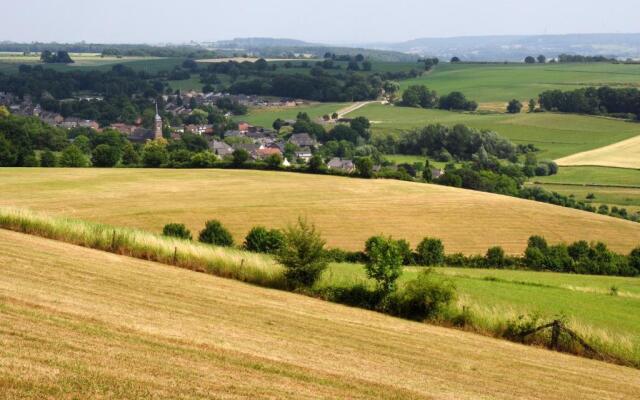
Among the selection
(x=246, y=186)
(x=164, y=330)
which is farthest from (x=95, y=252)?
(x=246, y=186)

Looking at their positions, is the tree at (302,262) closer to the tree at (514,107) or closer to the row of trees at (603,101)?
the row of trees at (603,101)

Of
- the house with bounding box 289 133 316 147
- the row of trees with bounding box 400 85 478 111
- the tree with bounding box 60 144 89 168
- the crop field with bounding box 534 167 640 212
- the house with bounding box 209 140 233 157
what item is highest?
the tree with bounding box 60 144 89 168

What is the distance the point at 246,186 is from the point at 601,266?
84.9 ft

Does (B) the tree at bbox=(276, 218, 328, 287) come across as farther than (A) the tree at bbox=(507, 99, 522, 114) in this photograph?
No

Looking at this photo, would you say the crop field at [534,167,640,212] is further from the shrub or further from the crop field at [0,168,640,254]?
the shrub

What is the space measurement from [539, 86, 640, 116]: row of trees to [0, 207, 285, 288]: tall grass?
11277 centimetres

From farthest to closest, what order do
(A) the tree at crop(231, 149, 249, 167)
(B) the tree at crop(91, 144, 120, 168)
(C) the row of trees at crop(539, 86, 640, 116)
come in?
(C) the row of trees at crop(539, 86, 640, 116) → (B) the tree at crop(91, 144, 120, 168) → (A) the tree at crop(231, 149, 249, 167)

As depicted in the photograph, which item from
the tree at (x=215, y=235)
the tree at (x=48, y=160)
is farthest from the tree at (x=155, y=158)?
the tree at (x=215, y=235)

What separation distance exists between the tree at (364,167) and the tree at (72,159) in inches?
1022

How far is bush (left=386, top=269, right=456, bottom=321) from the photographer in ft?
69.6

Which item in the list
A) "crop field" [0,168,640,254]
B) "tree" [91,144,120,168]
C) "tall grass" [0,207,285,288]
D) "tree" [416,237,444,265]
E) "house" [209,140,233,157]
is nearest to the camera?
"tall grass" [0,207,285,288]

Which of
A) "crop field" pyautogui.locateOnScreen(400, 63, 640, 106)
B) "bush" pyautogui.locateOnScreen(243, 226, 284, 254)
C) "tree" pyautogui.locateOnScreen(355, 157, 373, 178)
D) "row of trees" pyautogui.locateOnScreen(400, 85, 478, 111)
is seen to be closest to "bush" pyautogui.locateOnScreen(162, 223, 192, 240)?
"bush" pyautogui.locateOnScreen(243, 226, 284, 254)

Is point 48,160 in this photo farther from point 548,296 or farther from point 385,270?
point 385,270

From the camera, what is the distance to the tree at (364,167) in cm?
6241
